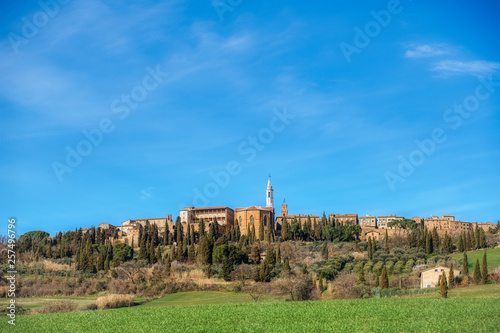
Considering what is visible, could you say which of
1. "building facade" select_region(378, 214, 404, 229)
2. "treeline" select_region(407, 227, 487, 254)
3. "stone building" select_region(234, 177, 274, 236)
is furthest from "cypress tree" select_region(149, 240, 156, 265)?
"building facade" select_region(378, 214, 404, 229)

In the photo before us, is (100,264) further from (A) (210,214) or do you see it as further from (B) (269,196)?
(B) (269,196)

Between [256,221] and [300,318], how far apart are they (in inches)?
2871

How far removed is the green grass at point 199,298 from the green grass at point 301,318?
13.0 metres

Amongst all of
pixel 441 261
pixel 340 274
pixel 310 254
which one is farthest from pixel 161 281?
pixel 441 261

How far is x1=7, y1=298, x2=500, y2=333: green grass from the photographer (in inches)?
942

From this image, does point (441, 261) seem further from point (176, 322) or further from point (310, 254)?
point (176, 322)

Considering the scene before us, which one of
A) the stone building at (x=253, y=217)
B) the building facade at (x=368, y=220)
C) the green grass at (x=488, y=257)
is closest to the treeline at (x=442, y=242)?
the green grass at (x=488, y=257)

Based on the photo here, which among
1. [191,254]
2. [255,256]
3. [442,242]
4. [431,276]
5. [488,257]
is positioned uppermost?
[191,254]

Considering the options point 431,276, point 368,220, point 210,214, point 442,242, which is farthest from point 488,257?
point 210,214

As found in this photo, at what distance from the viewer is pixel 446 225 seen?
115750mm

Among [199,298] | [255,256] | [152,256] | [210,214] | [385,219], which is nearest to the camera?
[199,298]

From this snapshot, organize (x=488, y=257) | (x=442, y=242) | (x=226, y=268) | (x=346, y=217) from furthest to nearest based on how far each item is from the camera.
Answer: (x=346, y=217) → (x=442, y=242) → (x=488, y=257) → (x=226, y=268)

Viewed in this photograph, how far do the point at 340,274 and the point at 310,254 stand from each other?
18183 millimetres

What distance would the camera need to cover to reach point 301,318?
26922 millimetres
